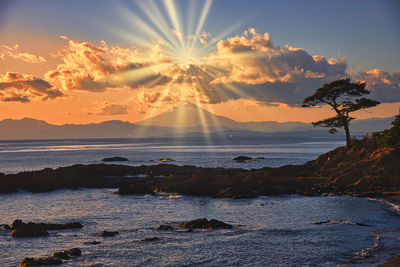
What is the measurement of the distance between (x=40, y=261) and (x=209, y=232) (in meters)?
11.3

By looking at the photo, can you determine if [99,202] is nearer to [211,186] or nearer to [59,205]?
[59,205]

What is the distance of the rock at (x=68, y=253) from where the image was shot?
763 inches

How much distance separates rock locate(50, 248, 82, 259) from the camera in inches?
763

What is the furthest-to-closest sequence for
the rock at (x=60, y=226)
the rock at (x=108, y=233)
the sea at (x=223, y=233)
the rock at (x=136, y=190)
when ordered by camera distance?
the rock at (x=136, y=190) → the rock at (x=60, y=226) → the rock at (x=108, y=233) → the sea at (x=223, y=233)

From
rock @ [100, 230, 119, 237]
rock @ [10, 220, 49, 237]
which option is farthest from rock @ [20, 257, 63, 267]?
rock @ [10, 220, 49, 237]

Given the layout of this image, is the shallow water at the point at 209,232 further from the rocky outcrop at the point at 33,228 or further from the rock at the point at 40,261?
the rock at the point at 40,261

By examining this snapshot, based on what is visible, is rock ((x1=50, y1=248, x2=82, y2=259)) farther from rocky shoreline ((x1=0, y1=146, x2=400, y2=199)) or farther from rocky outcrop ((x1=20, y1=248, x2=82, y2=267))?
rocky shoreline ((x1=0, y1=146, x2=400, y2=199))

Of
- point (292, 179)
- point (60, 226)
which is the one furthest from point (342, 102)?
point (60, 226)

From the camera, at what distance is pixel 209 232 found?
25.1 meters

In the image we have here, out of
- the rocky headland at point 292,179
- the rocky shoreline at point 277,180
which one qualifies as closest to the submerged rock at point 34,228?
the rocky shoreline at point 277,180

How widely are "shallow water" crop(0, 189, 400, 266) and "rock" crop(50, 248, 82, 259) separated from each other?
0.42 metres

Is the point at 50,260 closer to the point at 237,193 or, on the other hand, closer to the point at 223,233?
the point at 223,233

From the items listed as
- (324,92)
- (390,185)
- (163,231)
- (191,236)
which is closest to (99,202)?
(163,231)

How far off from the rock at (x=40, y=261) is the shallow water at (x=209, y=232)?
874mm
